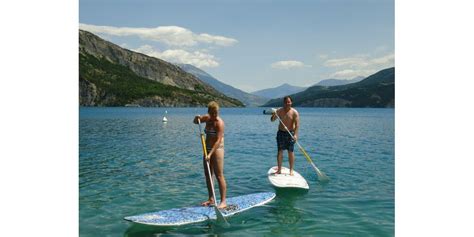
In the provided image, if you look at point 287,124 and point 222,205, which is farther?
point 287,124

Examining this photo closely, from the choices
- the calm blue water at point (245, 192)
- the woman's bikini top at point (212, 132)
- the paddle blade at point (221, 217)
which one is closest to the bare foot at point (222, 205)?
the calm blue water at point (245, 192)

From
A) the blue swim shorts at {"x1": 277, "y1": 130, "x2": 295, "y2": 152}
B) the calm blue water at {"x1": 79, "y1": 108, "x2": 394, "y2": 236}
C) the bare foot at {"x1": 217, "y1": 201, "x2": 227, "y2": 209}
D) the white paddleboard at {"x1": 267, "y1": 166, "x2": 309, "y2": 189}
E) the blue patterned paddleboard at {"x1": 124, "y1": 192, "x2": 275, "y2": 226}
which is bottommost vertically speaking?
the calm blue water at {"x1": 79, "y1": 108, "x2": 394, "y2": 236}

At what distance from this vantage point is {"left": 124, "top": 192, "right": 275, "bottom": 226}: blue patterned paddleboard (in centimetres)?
945

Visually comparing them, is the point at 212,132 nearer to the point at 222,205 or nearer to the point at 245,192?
the point at 222,205

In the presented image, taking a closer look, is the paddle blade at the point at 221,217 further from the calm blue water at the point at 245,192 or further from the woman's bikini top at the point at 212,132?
the woman's bikini top at the point at 212,132

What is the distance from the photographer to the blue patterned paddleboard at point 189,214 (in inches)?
372

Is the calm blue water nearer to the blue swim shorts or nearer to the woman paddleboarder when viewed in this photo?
the woman paddleboarder

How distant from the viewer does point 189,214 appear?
10016 millimetres

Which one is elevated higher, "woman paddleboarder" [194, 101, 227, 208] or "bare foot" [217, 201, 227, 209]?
"woman paddleboarder" [194, 101, 227, 208]

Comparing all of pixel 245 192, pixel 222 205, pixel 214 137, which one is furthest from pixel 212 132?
pixel 245 192

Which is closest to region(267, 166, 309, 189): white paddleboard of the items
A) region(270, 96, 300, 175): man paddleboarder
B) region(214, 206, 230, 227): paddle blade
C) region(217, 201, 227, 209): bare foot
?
region(270, 96, 300, 175): man paddleboarder

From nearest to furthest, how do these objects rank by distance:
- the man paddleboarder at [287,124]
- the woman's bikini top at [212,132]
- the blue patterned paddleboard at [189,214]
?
the blue patterned paddleboard at [189,214], the woman's bikini top at [212,132], the man paddleboarder at [287,124]
